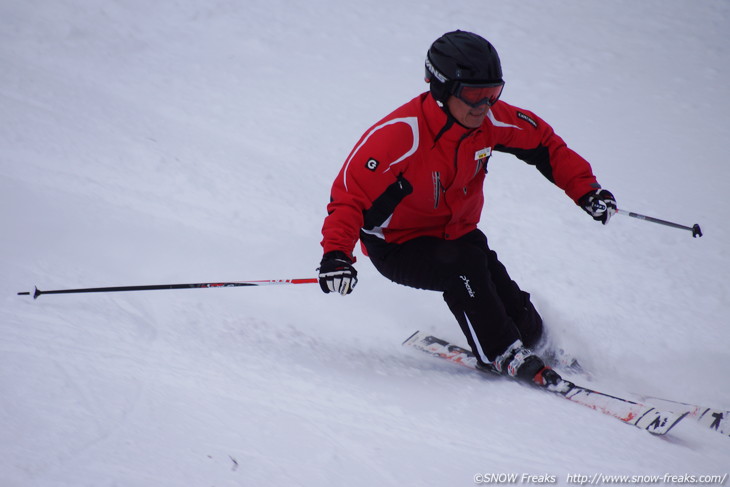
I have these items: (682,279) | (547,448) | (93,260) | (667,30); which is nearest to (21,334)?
(93,260)

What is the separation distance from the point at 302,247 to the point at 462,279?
1799mm

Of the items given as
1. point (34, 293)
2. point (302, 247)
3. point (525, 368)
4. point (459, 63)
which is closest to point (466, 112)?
point (459, 63)

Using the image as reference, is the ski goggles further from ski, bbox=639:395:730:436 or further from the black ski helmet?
ski, bbox=639:395:730:436

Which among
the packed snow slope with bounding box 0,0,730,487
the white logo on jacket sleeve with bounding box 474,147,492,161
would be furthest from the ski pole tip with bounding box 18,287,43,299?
the white logo on jacket sleeve with bounding box 474,147,492,161

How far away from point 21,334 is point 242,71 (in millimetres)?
5473

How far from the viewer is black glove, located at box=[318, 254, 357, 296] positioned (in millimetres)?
2666

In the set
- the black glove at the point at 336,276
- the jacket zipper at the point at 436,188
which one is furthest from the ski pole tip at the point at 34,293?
the jacket zipper at the point at 436,188

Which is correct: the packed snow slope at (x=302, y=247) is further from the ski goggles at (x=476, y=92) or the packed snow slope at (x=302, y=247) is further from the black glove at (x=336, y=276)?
the ski goggles at (x=476, y=92)

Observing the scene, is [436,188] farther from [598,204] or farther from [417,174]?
[598,204]

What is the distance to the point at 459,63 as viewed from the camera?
2.75 meters

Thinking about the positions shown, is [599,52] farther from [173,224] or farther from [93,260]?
[93,260]

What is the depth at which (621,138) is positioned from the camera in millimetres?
6902

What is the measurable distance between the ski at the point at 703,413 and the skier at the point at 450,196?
0.67 meters

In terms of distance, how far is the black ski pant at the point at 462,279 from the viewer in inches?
118
